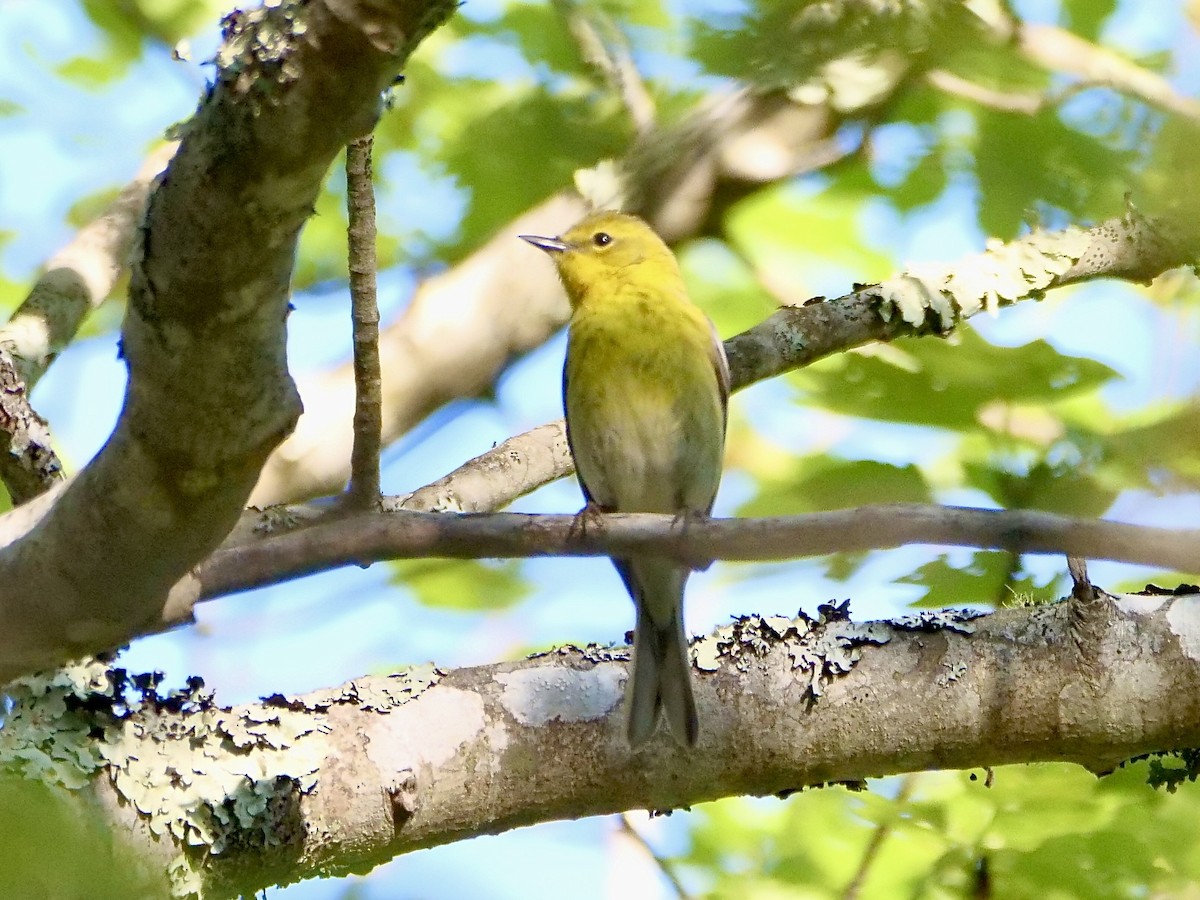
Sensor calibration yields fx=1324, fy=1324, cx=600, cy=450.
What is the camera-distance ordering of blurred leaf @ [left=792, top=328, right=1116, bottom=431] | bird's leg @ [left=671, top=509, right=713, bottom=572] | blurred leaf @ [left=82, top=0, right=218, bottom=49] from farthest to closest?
blurred leaf @ [left=82, top=0, right=218, bottom=49] → blurred leaf @ [left=792, top=328, right=1116, bottom=431] → bird's leg @ [left=671, top=509, right=713, bottom=572]

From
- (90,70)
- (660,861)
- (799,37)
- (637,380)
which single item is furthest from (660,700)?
(90,70)

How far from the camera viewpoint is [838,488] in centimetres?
340

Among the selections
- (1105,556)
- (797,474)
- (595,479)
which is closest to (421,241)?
(595,479)

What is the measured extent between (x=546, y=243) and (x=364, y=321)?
2839mm

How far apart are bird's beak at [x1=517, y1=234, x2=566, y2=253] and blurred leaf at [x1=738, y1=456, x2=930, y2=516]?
1.75 metres

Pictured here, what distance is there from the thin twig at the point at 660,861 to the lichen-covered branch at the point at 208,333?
2.01 m

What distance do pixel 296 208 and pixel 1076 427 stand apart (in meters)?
1.68

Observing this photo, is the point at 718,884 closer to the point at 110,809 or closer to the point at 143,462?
the point at 110,809

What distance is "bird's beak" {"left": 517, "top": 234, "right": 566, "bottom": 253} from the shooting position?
5176 millimetres

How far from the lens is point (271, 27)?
167cm

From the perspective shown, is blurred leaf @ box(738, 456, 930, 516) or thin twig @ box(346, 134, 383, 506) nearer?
thin twig @ box(346, 134, 383, 506)

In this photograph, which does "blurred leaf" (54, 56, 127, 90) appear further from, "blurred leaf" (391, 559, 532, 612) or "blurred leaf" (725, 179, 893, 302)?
"blurred leaf" (725, 179, 893, 302)

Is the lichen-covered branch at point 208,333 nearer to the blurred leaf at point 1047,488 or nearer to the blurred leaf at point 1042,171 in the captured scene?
the blurred leaf at point 1042,171

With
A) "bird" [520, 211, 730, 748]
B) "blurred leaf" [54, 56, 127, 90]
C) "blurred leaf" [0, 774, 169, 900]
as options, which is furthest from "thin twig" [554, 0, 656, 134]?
"blurred leaf" [54, 56, 127, 90]
